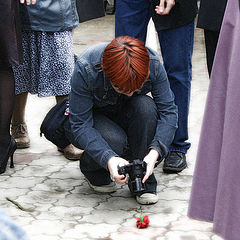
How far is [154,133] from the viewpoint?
2920 millimetres

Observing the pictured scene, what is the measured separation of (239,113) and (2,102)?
1898 mm

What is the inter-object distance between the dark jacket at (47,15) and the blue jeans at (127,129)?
2.57 feet

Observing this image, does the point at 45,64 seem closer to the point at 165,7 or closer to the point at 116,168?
the point at 165,7

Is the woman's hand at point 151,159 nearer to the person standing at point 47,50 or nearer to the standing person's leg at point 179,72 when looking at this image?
the standing person's leg at point 179,72

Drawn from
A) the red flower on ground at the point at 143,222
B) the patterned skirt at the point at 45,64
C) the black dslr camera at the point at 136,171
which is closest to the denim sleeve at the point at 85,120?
the black dslr camera at the point at 136,171

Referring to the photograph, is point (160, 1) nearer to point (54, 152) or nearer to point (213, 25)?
point (213, 25)

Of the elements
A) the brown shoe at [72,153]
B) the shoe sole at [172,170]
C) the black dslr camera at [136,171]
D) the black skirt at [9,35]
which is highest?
the black skirt at [9,35]

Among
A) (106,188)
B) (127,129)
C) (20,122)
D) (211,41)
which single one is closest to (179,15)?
(211,41)

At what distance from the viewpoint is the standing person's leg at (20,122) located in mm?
3801

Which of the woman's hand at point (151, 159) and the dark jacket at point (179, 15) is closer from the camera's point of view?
the woman's hand at point (151, 159)

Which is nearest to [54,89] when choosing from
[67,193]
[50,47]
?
[50,47]

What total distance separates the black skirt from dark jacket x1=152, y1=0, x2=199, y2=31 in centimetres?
80

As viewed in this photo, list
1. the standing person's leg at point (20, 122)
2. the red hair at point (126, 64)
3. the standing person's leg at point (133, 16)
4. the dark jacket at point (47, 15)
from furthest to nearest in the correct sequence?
1. the standing person's leg at point (20, 122)
2. the dark jacket at point (47, 15)
3. the standing person's leg at point (133, 16)
4. the red hair at point (126, 64)

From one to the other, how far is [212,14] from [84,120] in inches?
34.4
